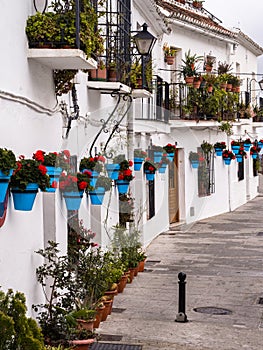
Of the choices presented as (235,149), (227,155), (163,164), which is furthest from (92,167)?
(235,149)

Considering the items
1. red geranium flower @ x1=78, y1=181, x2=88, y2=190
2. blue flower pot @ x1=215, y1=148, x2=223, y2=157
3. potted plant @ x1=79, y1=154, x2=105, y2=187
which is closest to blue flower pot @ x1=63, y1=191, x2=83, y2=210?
red geranium flower @ x1=78, y1=181, x2=88, y2=190

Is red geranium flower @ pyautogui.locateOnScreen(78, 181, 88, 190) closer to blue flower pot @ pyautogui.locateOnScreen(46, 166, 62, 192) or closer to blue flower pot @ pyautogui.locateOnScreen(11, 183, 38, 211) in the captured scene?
blue flower pot @ pyautogui.locateOnScreen(46, 166, 62, 192)

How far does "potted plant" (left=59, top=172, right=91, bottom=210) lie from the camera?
29.8 feet

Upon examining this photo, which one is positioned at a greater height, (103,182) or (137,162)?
(137,162)

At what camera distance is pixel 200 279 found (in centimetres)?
1491

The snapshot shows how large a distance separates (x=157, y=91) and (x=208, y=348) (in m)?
10.2

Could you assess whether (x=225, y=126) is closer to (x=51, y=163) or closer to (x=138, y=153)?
(x=138, y=153)

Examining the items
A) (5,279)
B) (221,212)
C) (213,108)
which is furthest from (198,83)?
(5,279)

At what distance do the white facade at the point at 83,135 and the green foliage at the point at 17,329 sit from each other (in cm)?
131

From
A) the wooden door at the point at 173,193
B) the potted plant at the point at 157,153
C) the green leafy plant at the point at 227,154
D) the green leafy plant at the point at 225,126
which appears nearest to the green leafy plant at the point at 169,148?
the potted plant at the point at 157,153

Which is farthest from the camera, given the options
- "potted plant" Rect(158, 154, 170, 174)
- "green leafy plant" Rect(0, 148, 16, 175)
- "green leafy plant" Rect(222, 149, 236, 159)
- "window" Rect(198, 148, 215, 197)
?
"green leafy plant" Rect(222, 149, 236, 159)

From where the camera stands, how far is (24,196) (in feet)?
23.6

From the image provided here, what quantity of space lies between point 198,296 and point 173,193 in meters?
9.98

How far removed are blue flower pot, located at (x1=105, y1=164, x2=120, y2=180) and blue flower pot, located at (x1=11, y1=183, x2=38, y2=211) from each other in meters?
4.76
